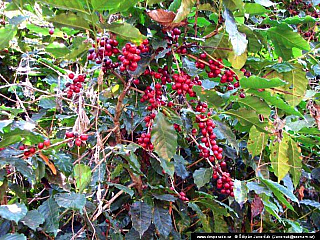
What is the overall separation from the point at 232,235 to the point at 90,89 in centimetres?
80

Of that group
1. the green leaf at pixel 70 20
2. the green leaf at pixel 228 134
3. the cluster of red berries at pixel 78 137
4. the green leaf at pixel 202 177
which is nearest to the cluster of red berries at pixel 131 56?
the green leaf at pixel 70 20

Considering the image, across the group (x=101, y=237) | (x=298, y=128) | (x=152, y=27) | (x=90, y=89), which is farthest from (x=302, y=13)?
(x=101, y=237)

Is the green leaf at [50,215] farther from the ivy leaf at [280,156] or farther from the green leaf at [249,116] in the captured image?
the ivy leaf at [280,156]

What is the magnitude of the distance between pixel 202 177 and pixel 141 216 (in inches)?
9.8

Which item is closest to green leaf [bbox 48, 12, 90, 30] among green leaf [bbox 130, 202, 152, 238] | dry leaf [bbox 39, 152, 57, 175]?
dry leaf [bbox 39, 152, 57, 175]

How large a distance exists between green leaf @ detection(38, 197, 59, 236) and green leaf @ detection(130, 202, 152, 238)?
245 mm

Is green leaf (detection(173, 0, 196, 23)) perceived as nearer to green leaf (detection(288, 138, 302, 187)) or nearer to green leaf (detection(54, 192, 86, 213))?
green leaf (detection(54, 192, 86, 213))

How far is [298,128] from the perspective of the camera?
1.28 m

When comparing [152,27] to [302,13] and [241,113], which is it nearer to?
[241,113]

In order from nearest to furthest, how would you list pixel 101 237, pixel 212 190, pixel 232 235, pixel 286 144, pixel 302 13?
pixel 101 237 < pixel 286 144 < pixel 232 235 < pixel 212 190 < pixel 302 13

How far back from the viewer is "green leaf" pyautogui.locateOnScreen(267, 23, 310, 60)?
40.4 inches

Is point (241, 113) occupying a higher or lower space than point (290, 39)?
lower

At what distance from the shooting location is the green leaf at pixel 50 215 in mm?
1020

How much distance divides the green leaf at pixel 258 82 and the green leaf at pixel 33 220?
2.14 ft
